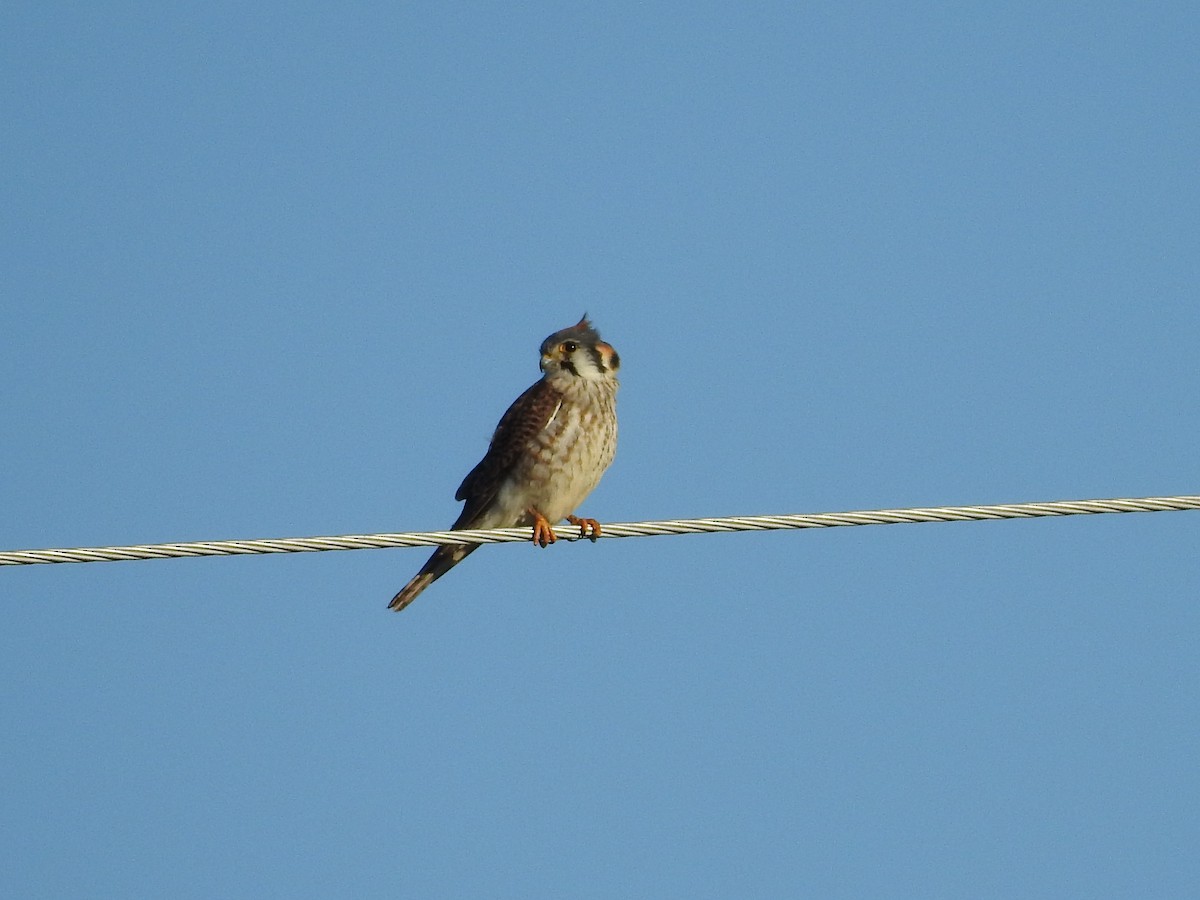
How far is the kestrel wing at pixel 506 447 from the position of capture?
8945mm

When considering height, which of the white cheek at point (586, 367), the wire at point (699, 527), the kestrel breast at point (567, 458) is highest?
the white cheek at point (586, 367)

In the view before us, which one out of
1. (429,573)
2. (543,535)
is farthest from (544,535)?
(429,573)

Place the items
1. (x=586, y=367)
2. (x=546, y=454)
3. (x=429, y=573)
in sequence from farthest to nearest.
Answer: (x=586, y=367), (x=546, y=454), (x=429, y=573)

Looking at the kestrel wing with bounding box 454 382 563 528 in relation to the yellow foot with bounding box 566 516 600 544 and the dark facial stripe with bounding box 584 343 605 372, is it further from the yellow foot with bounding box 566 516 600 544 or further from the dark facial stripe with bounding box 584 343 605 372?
the yellow foot with bounding box 566 516 600 544

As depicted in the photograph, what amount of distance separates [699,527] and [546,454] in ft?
9.23

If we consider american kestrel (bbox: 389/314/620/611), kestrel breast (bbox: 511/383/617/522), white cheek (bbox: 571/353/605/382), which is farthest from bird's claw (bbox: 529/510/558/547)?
white cheek (bbox: 571/353/605/382)

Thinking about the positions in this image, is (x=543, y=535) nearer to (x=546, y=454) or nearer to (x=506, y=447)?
(x=546, y=454)

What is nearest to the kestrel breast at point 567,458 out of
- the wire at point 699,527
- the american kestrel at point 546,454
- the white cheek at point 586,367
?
the american kestrel at point 546,454

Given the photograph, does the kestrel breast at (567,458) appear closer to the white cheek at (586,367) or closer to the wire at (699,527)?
the white cheek at (586,367)

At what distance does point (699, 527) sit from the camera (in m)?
6.11

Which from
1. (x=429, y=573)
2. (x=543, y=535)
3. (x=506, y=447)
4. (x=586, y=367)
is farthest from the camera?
(x=586, y=367)

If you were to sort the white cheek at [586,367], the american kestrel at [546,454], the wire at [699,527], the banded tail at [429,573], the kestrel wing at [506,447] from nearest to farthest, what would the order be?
the wire at [699,527] → the banded tail at [429,573] → the american kestrel at [546,454] → the kestrel wing at [506,447] → the white cheek at [586,367]

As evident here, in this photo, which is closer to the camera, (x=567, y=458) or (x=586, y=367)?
(x=567, y=458)

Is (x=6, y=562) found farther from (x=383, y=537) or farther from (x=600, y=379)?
(x=600, y=379)
